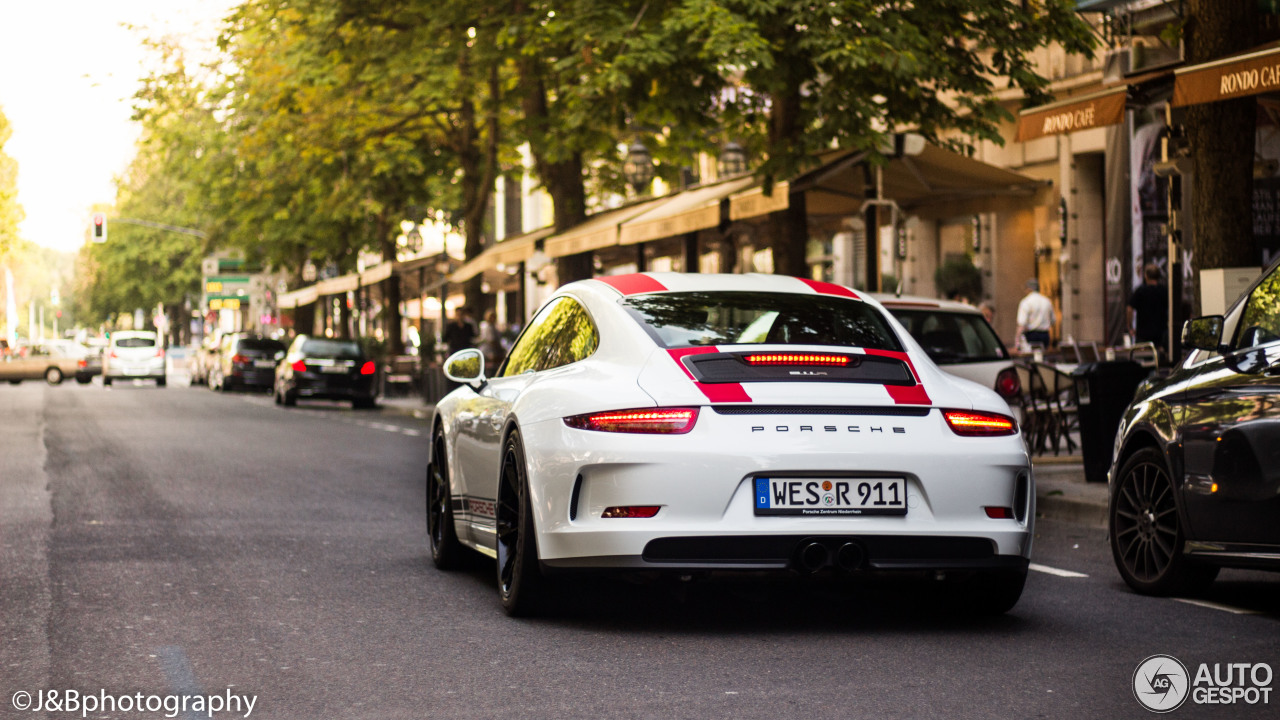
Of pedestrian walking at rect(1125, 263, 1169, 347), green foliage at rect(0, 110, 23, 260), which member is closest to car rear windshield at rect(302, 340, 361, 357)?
pedestrian walking at rect(1125, 263, 1169, 347)

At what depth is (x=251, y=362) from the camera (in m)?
47.1

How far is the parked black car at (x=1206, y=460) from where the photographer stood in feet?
23.6

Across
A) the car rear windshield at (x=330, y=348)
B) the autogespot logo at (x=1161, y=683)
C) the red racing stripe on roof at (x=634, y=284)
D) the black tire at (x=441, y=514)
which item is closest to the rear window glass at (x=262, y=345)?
the car rear windshield at (x=330, y=348)

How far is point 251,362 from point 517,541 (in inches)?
1611

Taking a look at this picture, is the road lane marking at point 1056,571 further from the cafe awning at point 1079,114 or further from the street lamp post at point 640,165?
the street lamp post at point 640,165

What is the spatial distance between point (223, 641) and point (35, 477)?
962 centimetres

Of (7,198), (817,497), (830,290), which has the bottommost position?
(817,497)

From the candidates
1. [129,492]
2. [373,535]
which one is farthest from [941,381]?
[129,492]

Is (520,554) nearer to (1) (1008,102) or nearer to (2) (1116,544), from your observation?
(2) (1116,544)

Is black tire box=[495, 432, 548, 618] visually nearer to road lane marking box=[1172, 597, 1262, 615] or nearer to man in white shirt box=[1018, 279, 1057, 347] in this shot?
road lane marking box=[1172, 597, 1262, 615]

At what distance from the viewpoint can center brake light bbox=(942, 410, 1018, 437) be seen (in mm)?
6867

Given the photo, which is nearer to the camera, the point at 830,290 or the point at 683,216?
the point at 830,290

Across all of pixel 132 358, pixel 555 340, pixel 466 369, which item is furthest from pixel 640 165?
pixel 132 358

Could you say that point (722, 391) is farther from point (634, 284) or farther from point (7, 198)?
point (7, 198)
